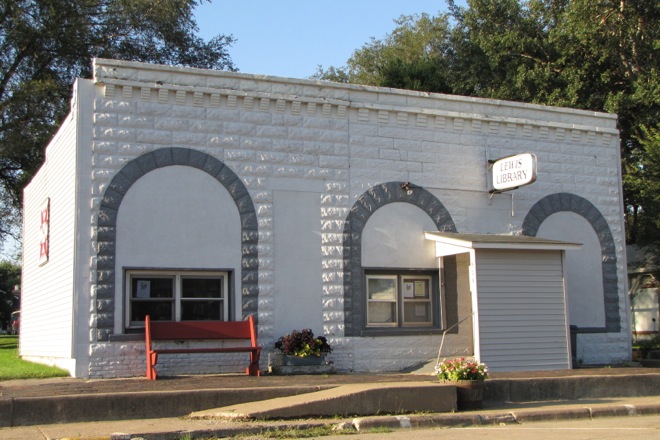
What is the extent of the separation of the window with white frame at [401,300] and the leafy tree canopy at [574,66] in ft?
31.3

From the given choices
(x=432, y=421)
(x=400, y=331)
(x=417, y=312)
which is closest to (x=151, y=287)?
(x=400, y=331)

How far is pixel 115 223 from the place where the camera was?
48.7 feet

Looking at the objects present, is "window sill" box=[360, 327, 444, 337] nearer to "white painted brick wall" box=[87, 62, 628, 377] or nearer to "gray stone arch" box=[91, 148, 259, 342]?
"white painted brick wall" box=[87, 62, 628, 377]

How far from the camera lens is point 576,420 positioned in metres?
12.5

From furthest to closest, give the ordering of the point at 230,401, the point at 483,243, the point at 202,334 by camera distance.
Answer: the point at 483,243 < the point at 202,334 < the point at 230,401

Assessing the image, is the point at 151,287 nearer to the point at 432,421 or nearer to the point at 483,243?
the point at 432,421

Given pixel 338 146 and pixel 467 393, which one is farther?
pixel 338 146

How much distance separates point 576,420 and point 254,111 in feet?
28.1

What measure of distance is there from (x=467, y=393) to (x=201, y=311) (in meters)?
5.67

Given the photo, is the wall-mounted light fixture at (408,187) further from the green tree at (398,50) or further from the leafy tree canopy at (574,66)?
the green tree at (398,50)

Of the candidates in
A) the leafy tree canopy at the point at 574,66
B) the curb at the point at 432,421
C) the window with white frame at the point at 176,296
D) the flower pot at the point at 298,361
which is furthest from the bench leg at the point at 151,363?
the leafy tree canopy at the point at 574,66

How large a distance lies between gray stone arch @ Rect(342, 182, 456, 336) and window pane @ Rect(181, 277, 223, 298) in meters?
2.69

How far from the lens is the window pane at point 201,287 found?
51.0 feet

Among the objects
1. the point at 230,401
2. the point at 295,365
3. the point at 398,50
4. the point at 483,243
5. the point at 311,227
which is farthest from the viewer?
the point at 398,50
